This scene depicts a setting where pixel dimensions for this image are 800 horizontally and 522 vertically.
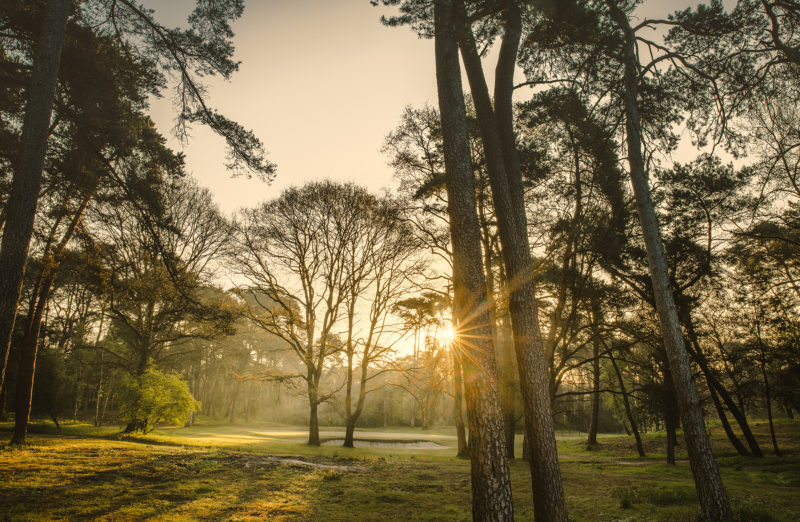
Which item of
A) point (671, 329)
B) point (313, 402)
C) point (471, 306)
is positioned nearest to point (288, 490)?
point (471, 306)

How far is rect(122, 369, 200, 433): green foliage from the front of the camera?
14961 mm

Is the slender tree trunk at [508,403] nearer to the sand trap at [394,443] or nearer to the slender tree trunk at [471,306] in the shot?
the slender tree trunk at [471,306]

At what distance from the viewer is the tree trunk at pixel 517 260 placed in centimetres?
531

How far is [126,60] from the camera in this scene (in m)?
8.90

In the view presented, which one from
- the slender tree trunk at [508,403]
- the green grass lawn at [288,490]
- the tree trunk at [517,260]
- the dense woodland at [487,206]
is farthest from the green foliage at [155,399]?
the tree trunk at [517,260]

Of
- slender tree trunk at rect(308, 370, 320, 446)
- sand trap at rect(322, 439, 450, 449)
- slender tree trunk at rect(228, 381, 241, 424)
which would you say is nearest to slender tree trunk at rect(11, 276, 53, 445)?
slender tree trunk at rect(308, 370, 320, 446)

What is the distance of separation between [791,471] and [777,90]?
13421 mm

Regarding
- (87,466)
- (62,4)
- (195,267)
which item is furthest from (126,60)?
(195,267)

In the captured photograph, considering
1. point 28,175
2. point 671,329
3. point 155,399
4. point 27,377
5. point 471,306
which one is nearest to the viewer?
point 471,306

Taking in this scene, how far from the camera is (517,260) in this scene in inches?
248

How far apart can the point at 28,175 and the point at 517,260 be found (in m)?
8.81

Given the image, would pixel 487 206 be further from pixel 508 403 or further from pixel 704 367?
pixel 704 367

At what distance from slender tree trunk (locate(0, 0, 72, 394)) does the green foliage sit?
10.3m

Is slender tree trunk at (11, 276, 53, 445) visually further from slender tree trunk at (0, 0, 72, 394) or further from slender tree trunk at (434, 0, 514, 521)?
slender tree trunk at (434, 0, 514, 521)
